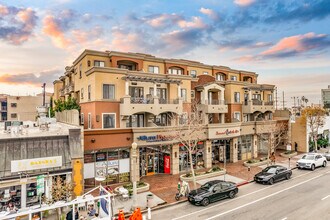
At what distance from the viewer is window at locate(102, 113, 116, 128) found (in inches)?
1038

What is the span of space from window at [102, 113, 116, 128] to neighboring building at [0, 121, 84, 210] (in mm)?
5719

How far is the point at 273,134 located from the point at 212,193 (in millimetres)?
20040

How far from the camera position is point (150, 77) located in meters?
29.5

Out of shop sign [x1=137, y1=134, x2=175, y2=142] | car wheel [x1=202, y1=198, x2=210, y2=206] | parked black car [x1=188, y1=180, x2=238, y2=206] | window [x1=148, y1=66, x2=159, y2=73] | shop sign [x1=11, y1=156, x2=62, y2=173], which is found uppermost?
window [x1=148, y1=66, x2=159, y2=73]

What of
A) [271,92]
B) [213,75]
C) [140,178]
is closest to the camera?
[140,178]

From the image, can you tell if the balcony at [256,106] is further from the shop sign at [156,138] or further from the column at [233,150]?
the shop sign at [156,138]

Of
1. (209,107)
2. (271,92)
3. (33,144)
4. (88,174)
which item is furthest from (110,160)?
(271,92)

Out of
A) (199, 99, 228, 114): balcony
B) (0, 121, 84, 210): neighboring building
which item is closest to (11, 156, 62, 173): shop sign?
(0, 121, 84, 210): neighboring building

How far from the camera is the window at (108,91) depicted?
26.7 meters

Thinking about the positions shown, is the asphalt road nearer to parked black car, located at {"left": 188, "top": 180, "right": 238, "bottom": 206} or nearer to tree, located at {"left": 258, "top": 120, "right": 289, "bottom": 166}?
parked black car, located at {"left": 188, "top": 180, "right": 238, "bottom": 206}

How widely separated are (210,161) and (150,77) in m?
13.8

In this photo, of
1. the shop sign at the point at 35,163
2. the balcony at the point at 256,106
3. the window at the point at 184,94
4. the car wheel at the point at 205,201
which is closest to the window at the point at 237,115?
the balcony at the point at 256,106

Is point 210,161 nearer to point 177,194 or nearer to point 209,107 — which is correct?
point 209,107

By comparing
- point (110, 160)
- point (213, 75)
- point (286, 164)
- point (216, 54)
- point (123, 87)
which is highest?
point (216, 54)
